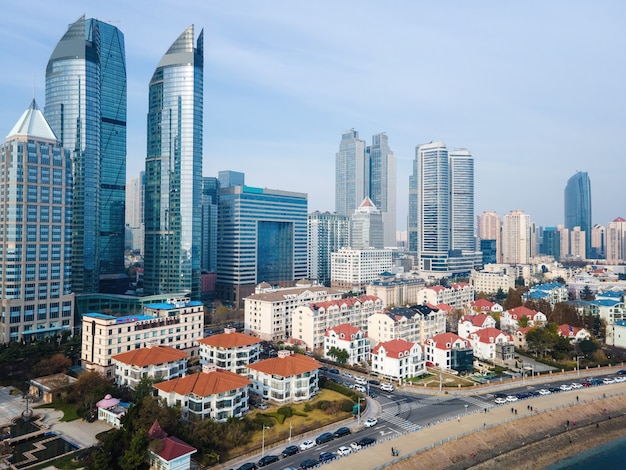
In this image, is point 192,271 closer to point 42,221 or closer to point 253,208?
point 253,208

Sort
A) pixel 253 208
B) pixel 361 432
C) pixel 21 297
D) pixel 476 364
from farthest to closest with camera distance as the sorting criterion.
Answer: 1. pixel 253 208
2. pixel 21 297
3. pixel 476 364
4. pixel 361 432

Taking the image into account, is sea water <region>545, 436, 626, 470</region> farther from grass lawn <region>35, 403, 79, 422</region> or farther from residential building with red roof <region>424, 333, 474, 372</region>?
grass lawn <region>35, 403, 79, 422</region>

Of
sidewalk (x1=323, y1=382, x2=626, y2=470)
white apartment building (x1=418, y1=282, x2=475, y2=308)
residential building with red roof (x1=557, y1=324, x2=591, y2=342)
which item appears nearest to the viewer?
sidewalk (x1=323, y1=382, x2=626, y2=470)

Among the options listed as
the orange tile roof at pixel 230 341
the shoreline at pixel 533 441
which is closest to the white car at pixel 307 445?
the shoreline at pixel 533 441

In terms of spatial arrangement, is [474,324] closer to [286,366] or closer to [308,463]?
[286,366]

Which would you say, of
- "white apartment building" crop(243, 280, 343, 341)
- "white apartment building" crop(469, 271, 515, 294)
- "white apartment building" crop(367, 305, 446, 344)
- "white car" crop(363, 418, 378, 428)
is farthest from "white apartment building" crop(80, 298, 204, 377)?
"white apartment building" crop(469, 271, 515, 294)

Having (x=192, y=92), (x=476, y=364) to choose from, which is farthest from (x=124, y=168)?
(x=476, y=364)
